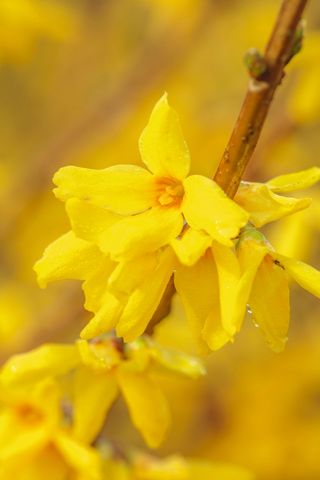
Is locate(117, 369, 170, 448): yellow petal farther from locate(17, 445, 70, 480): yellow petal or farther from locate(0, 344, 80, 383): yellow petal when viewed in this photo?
locate(17, 445, 70, 480): yellow petal

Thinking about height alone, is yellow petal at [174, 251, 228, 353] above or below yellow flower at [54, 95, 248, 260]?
below

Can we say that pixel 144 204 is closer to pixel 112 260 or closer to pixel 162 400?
pixel 112 260

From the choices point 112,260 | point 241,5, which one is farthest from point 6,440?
point 241,5

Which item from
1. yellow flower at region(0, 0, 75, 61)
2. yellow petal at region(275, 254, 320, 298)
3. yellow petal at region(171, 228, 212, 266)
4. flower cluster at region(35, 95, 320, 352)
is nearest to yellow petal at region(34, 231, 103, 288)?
flower cluster at region(35, 95, 320, 352)

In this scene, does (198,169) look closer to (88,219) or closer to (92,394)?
(92,394)

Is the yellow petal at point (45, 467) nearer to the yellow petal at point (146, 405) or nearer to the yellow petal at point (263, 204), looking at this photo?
the yellow petal at point (146, 405)

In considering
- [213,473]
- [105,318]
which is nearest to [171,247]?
[105,318]

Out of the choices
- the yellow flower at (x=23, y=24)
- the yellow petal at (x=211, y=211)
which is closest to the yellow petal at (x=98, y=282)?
the yellow petal at (x=211, y=211)
